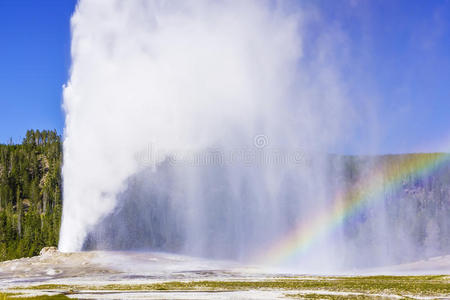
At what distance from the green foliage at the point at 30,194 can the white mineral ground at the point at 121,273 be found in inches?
1270

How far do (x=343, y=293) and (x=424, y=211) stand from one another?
83766mm

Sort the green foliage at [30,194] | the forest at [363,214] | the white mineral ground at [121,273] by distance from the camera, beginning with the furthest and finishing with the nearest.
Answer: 1. the green foliage at [30,194]
2. the forest at [363,214]
3. the white mineral ground at [121,273]

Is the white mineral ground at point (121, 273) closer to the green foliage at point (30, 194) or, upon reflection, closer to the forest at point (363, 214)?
the forest at point (363, 214)

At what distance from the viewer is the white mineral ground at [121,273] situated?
37406 millimetres

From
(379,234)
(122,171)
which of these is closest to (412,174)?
(379,234)

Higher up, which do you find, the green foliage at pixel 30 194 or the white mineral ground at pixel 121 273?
the green foliage at pixel 30 194

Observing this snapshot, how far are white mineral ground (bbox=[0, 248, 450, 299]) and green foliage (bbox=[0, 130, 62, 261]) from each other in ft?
106

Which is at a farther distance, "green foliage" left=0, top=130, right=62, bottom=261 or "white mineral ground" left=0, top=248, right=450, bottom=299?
"green foliage" left=0, top=130, right=62, bottom=261

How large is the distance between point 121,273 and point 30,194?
326ft

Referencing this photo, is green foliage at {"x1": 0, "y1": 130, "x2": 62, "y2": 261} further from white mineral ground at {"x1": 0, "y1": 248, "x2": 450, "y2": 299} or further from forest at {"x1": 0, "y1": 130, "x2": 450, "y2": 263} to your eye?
white mineral ground at {"x1": 0, "y1": 248, "x2": 450, "y2": 299}

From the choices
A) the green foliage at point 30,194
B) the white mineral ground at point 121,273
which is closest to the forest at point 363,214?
the green foliage at point 30,194

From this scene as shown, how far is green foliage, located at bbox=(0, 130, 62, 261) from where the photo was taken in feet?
330

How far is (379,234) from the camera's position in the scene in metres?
102

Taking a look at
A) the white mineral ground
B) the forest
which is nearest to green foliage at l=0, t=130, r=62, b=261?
the forest
